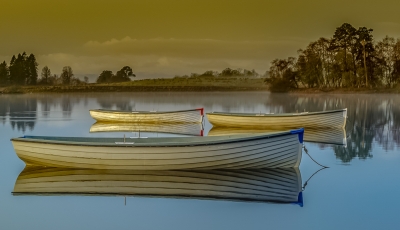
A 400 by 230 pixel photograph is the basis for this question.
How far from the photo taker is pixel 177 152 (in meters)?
11.3

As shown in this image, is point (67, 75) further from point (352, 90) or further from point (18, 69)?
point (352, 90)

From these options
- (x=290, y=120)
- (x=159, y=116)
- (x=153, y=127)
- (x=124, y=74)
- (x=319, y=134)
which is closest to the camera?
(x=319, y=134)

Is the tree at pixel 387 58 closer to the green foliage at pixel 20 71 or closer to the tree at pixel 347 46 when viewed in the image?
the tree at pixel 347 46

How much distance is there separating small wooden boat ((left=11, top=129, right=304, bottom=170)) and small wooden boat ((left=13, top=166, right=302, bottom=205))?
7.4 inches

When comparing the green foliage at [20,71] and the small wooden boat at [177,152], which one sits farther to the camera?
the green foliage at [20,71]

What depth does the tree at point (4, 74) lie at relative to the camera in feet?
297

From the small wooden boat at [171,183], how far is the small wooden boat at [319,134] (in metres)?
6.60

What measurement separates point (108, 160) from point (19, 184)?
6.23 feet

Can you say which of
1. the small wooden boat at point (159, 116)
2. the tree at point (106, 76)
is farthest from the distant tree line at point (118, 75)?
the small wooden boat at point (159, 116)

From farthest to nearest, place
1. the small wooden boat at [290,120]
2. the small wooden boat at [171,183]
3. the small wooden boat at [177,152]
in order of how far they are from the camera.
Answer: the small wooden boat at [290,120]
the small wooden boat at [177,152]
the small wooden boat at [171,183]

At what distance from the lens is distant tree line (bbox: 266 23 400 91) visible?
211 ft

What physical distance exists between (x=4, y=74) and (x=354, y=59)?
195 feet

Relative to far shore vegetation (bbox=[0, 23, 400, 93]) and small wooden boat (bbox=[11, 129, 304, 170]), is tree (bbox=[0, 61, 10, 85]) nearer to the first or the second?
far shore vegetation (bbox=[0, 23, 400, 93])

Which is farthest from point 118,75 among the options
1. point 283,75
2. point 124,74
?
point 283,75
